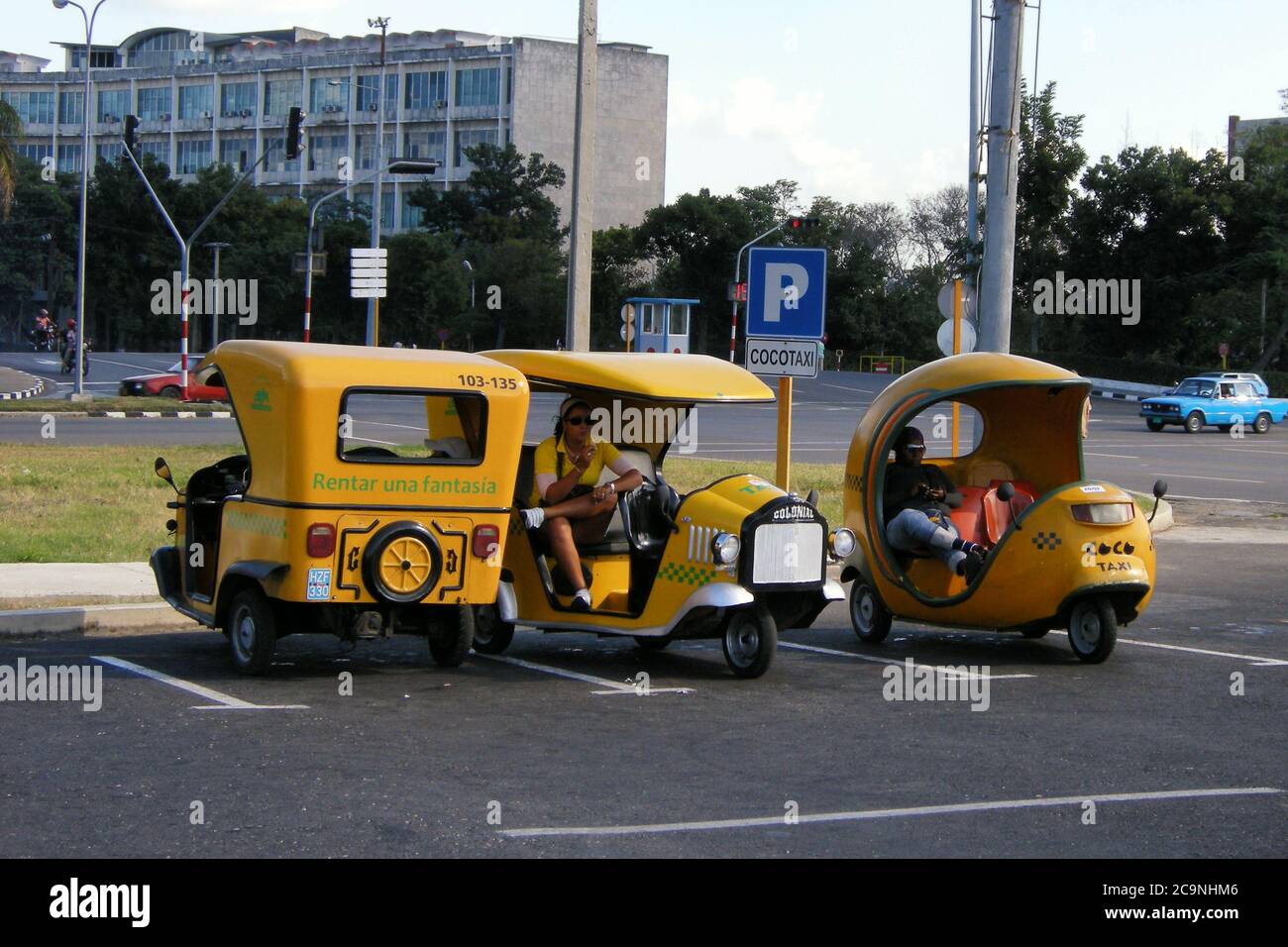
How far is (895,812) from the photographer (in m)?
Result: 6.96

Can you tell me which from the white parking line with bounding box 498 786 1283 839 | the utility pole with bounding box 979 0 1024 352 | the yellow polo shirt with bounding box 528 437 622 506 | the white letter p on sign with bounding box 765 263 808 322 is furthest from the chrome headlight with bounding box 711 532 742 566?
the utility pole with bounding box 979 0 1024 352

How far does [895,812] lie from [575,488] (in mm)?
4516

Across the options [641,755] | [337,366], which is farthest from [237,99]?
[641,755]

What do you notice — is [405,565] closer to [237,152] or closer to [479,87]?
[479,87]

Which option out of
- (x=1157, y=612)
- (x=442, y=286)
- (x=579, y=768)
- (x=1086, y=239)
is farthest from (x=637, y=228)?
(x=579, y=768)

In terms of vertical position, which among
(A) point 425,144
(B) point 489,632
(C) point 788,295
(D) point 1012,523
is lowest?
(B) point 489,632

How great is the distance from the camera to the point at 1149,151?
218 ft

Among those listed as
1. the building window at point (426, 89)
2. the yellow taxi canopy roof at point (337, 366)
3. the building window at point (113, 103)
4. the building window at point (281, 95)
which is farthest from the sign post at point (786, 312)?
the building window at point (113, 103)

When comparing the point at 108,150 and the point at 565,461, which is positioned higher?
the point at 108,150

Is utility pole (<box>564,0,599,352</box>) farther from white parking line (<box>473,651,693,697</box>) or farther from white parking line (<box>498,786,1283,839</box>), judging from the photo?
white parking line (<box>498,786,1283,839</box>)

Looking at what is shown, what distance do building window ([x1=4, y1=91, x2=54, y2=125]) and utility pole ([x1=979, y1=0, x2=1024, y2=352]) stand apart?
116017 mm

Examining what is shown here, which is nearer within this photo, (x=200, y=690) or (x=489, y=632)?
(x=200, y=690)

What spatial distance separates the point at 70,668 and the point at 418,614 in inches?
82.8
